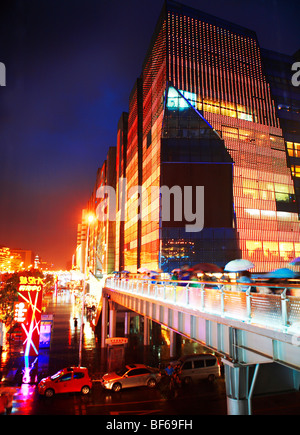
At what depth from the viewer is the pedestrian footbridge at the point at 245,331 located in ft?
22.6

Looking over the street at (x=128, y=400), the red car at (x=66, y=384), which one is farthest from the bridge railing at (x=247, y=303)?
the red car at (x=66, y=384)

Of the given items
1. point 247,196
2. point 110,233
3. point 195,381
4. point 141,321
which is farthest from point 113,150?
point 195,381

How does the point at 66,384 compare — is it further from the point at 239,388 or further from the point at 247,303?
the point at 247,303

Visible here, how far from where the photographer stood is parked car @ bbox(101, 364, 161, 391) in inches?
752

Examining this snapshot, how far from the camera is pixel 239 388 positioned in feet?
30.9

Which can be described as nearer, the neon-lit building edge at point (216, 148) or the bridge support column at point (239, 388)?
the bridge support column at point (239, 388)

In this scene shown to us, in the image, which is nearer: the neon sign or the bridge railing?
the bridge railing

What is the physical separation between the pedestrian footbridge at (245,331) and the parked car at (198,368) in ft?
29.3

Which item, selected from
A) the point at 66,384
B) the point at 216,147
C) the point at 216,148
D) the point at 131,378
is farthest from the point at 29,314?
the point at 216,147

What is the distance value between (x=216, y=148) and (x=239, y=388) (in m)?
42.7

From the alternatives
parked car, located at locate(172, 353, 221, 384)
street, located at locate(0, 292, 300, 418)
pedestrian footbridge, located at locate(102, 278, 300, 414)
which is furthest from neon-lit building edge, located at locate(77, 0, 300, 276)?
pedestrian footbridge, located at locate(102, 278, 300, 414)

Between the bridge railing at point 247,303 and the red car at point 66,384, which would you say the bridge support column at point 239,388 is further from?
the red car at point 66,384

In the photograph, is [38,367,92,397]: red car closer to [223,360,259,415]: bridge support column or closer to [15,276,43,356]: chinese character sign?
[15,276,43,356]: chinese character sign

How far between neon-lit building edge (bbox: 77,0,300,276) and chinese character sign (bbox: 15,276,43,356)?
21.9 m
